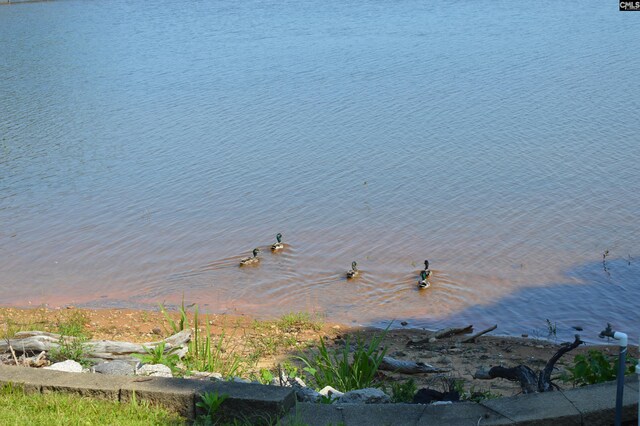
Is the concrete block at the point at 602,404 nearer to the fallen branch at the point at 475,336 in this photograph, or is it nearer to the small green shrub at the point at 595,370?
the small green shrub at the point at 595,370

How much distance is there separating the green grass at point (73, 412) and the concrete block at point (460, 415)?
1.48 metres

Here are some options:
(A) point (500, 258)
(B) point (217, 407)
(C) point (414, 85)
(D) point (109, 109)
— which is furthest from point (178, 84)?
(B) point (217, 407)

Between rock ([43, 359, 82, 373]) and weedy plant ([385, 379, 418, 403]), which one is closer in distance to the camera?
weedy plant ([385, 379, 418, 403])

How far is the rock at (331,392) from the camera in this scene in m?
6.12

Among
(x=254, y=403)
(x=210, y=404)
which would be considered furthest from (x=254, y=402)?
(x=210, y=404)

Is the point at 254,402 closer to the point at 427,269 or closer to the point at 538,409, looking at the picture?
the point at 538,409

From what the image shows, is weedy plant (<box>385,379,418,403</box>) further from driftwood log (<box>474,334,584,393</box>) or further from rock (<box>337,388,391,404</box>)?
driftwood log (<box>474,334,584,393</box>)

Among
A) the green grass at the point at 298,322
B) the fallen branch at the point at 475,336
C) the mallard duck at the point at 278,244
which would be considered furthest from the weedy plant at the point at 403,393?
the mallard duck at the point at 278,244

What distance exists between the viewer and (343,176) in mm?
15945

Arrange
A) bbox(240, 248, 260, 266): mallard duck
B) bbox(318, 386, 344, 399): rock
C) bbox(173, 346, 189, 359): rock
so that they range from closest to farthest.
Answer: bbox(318, 386, 344, 399): rock → bbox(173, 346, 189, 359): rock → bbox(240, 248, 260, 266): mallard duck

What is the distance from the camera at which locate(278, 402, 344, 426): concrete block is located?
515 cm

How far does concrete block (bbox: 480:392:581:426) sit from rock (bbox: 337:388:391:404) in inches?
37.3

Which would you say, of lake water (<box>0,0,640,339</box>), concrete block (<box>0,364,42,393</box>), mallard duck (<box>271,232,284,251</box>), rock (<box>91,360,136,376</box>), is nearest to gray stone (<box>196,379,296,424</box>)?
concrete block (<box>0,364,42,393</box>)

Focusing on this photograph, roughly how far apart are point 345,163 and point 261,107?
4.97m
